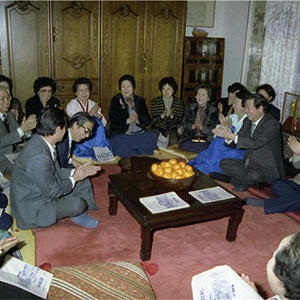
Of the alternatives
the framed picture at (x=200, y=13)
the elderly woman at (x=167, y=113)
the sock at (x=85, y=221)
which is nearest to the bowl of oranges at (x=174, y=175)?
the sock at (x=85, y=221)

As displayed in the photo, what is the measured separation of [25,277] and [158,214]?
36.6 inches

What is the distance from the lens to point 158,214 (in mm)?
2322

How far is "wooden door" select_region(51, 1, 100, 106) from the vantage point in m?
5.05

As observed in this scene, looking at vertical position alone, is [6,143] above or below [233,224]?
above

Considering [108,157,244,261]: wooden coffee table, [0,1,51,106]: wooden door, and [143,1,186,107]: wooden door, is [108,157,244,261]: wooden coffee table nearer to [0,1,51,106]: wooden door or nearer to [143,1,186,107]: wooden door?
[0,1,51,106]: wooden door

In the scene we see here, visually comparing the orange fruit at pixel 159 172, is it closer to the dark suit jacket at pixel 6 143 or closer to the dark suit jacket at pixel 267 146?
the dark suit jacket at pixel 267 146

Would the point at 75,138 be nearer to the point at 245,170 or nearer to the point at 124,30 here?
the point at 245,170

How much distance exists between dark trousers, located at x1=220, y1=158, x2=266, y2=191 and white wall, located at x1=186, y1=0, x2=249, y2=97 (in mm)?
2798

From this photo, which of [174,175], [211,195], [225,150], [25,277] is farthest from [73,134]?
[225,150]

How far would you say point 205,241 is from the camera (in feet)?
8.93

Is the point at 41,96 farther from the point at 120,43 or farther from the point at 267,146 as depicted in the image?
the point at 267,146

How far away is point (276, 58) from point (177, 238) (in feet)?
12.2

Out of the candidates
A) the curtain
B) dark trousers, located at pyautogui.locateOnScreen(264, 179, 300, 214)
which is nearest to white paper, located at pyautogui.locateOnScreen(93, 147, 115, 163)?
dark trousers, located at pyautogui.locateOnScreen(264, 179, 300, 214)

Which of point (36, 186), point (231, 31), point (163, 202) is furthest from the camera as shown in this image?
point (231, 31)
